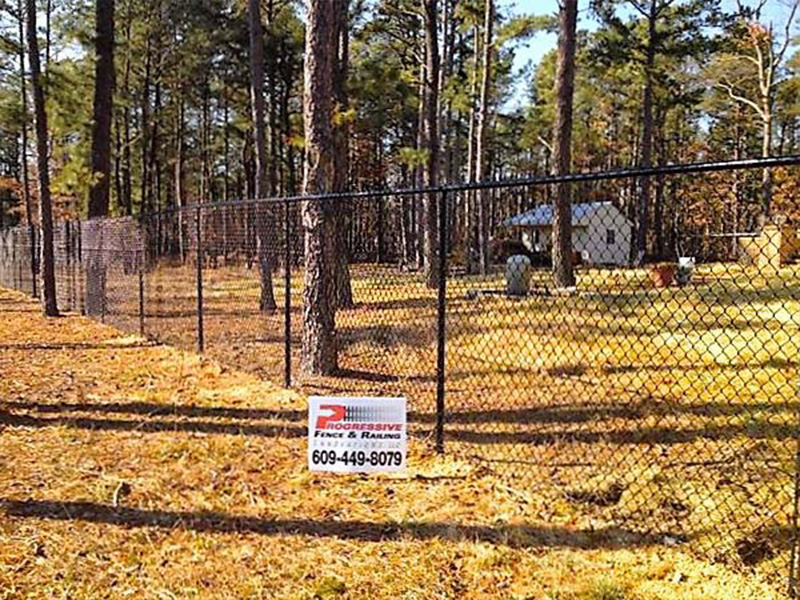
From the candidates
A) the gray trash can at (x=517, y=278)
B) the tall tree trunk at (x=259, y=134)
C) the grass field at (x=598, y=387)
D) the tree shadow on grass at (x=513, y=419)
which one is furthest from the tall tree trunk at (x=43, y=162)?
the gray trash can at (x=517, y=278)

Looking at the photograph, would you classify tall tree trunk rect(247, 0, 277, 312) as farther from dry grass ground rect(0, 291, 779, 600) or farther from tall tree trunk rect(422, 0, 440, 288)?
dry grass ground rect(0, 291, 779, 600)

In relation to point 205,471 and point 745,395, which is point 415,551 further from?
point 745,395

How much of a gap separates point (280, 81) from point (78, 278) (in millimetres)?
12870

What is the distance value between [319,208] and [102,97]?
26.3ft

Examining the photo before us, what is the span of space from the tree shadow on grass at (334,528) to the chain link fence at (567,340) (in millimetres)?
129

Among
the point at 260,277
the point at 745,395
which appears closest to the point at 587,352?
the point at 745,395

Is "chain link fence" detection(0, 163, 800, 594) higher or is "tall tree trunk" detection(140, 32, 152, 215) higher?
"tall tree trunk" detection(140, 32, 152, 215)

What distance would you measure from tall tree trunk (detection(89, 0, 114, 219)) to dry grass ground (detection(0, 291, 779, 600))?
7.75 m

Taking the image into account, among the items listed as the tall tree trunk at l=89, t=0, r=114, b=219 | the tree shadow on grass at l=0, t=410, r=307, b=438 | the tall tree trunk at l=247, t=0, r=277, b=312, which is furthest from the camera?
the tall tree trunk at l=89, t=0, r=114, b=219

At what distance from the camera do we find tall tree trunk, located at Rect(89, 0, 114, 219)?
35.4 ft

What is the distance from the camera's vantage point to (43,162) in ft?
30.1

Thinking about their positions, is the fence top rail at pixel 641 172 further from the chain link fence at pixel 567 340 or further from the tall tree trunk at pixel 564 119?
the tall tree trunk at pixel 564 119

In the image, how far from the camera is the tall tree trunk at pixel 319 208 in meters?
4.92

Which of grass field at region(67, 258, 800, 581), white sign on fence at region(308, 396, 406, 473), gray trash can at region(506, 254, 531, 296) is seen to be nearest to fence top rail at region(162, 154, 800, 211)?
grass field at region(67, 258, 800, 581)
